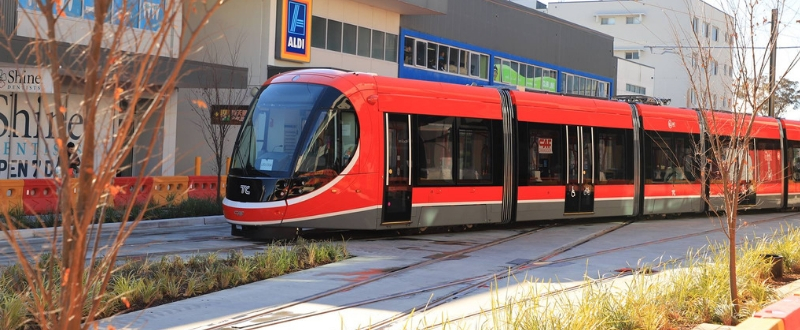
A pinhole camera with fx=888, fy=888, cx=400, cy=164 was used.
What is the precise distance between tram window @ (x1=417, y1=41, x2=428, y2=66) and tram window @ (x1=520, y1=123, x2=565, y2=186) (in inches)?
789

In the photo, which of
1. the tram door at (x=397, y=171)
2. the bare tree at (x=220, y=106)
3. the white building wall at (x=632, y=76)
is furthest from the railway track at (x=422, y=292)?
the white building wall at (x=632, y=76)

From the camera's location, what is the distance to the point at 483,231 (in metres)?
18.4

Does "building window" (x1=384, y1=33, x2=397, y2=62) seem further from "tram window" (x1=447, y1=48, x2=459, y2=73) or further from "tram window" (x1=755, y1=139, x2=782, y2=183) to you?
"tram window" (x1=755, y1=139, x2=782, y2=183)

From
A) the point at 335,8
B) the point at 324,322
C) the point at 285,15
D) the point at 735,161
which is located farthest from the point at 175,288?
the point at 335,8

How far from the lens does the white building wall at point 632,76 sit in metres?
67.0

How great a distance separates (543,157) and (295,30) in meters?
14.9

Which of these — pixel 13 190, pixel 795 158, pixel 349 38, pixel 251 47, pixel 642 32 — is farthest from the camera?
pixel 642 32

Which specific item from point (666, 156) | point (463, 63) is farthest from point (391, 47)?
point (666, 156)

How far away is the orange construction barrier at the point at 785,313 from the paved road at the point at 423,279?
2047mm

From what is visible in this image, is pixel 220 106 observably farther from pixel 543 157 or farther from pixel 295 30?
pixel 295 30

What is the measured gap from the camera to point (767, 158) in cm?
2592

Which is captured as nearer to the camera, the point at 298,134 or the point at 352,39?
the point at 298,134

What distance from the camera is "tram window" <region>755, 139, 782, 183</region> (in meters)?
25.3

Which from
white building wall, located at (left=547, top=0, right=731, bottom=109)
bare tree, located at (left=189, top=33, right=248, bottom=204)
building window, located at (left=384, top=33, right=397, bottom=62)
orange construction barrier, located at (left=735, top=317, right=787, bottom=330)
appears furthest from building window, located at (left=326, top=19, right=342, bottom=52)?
white building wall, located at (left=547, top=0, right=731, bottom=109)
